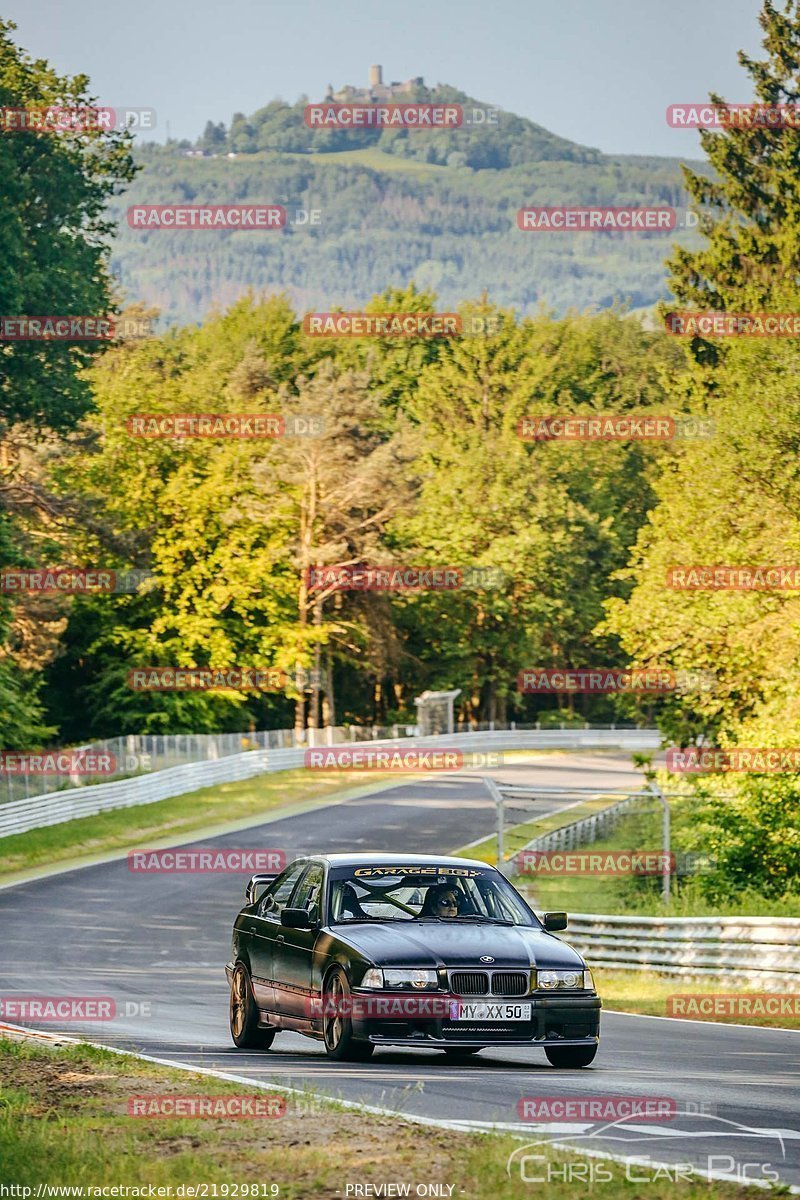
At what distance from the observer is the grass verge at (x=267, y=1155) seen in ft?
25.6

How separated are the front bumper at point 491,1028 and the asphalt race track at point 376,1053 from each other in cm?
23

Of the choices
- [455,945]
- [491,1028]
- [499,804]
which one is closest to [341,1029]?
[455,945]

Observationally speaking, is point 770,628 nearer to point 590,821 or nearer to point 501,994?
point 590,821

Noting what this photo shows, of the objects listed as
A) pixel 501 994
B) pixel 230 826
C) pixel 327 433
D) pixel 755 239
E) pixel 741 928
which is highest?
pixel 755 239

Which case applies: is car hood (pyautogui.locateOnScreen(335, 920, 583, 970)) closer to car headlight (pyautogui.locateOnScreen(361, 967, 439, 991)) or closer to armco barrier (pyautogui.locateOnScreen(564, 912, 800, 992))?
car headlight (pyautogui.locateOnScreen(361, 967, 439, 991))

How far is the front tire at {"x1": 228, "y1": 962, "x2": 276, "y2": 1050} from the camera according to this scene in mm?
14328

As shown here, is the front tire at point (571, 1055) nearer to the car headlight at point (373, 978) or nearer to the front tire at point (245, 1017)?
the car headlight at point (373, 978)

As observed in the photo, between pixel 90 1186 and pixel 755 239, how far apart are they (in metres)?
53.5

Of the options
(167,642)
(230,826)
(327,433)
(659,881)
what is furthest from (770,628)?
(327,433)

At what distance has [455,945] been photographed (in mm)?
12422

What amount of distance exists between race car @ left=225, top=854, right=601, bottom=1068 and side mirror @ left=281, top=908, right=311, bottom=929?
0.01 metres

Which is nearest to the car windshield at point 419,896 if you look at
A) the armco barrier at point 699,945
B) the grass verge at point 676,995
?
the grass verge at point 676,995

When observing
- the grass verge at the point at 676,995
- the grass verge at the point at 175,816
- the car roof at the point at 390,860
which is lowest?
the grass verge at the point at 175,816

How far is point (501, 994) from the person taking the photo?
39.7 ft
